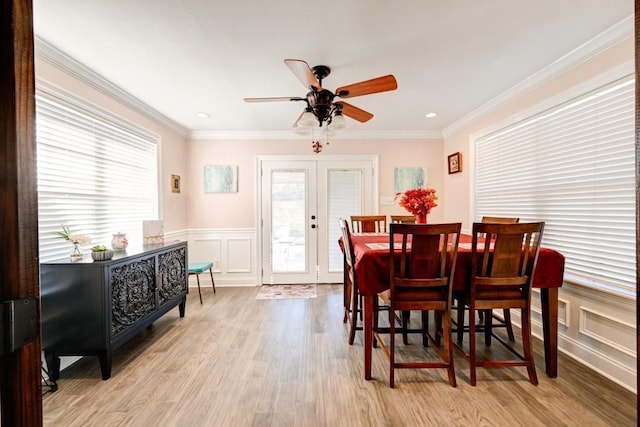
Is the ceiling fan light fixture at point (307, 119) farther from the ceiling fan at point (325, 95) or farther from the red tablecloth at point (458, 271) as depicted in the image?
the red tablecloth at point (458, 271)

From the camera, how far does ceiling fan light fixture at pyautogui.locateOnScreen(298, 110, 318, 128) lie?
2295 mm

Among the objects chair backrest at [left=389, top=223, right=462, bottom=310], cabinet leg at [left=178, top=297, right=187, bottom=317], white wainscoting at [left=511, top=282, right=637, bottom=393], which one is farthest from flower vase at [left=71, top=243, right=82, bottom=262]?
white wainscoting at [left=511, top=282, right=637, bottom=393]

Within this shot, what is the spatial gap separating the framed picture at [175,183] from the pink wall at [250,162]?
25 centimetres

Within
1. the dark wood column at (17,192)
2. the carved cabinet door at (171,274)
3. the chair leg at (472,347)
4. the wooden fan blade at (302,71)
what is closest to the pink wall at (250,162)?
the carved cabinet door at (171,274)

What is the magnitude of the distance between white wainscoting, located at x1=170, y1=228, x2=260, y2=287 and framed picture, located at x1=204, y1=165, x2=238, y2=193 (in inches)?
24.4

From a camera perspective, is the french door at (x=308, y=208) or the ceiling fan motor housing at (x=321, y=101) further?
the french door at (x=308, y=208)

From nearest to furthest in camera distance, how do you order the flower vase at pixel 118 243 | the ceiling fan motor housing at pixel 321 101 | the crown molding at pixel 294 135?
1. the ceiling fan motor housing at pixel 321 101
2. the flower vase at pixel 118 243
3. the crown molding at pixel 294 135

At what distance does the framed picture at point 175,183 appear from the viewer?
3941mm

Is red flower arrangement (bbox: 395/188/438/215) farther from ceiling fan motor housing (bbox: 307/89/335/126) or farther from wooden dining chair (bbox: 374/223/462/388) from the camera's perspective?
ceiling fan motor housing (bbox: 307/89/335/126)

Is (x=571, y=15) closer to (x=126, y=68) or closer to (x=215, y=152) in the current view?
(x=126, y=68)

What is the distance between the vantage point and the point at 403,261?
1.87 meters

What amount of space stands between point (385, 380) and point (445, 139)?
143 inches

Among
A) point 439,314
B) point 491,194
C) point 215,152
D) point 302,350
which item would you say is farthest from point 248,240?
point 491,194

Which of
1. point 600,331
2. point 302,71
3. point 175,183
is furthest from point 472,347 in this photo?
point 175,183
